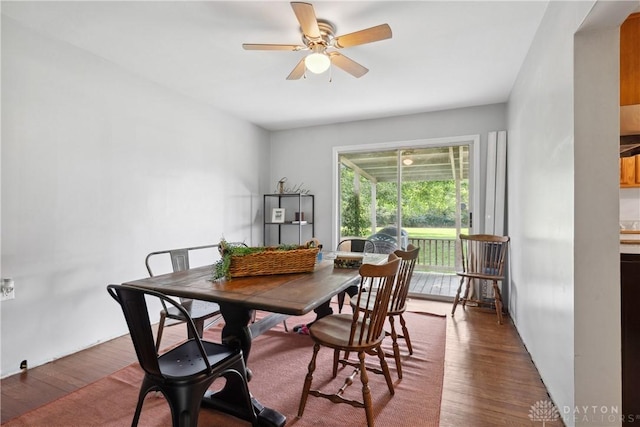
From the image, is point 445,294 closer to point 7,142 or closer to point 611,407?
point 611,407

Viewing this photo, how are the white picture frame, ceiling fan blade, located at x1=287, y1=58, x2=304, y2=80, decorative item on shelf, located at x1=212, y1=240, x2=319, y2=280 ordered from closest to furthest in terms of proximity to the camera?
decorative item on shelf, located at x1=212, y1=240, x2=319, y2=280 → ceiling fan blade, located at x1=287, y1=58, x2=304, y2=80 → the white picture frame

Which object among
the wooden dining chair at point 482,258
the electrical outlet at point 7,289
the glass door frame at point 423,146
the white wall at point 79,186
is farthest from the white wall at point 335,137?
the electrical outlet at point 7,289

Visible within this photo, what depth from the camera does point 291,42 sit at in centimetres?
249

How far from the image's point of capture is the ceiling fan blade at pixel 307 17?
5.52ft

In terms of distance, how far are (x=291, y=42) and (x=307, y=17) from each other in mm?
730

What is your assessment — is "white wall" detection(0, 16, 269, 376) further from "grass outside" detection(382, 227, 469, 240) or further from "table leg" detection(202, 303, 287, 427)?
"grass outside" detection(382, 227, 469, 240)

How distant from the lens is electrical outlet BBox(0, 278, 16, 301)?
2.09 m

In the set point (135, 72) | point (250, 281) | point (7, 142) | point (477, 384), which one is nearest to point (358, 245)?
point (477, 384)

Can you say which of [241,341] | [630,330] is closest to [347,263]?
[241,341]

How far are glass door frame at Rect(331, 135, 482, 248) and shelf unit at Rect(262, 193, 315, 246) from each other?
0.39 meters

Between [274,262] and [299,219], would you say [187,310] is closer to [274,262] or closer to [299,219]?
[274,262]

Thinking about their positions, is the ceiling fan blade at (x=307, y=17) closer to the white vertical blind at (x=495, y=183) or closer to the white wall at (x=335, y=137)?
the white wall at (x=335, y=137)

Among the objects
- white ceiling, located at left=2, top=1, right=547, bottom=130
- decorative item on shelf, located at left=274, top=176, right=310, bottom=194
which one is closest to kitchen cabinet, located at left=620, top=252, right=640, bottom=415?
white ceiling, located at left=2, top=1, right=547, bottom=130

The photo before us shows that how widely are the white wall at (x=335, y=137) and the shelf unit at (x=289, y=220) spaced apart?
0.15 meters
